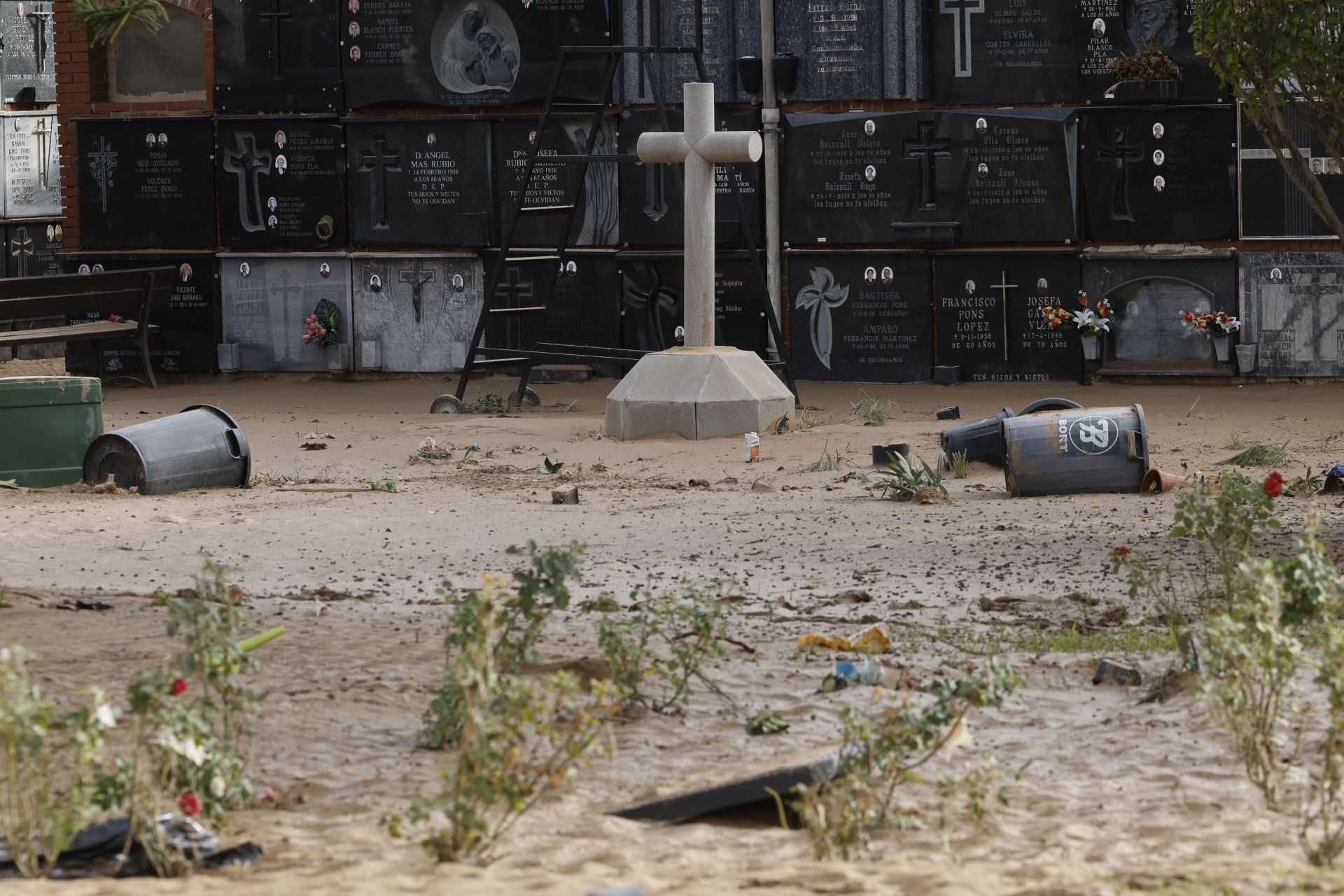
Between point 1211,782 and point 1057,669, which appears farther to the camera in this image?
point 1057,669

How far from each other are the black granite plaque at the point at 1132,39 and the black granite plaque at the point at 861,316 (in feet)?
6.31

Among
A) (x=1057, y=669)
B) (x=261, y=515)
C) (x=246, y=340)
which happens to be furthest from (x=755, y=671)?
(x=246, y=340)

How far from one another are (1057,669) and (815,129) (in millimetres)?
9246

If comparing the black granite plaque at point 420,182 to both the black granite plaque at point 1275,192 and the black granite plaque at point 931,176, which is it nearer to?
the black granite plaque at point 931,176

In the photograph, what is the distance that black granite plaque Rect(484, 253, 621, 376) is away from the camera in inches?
561

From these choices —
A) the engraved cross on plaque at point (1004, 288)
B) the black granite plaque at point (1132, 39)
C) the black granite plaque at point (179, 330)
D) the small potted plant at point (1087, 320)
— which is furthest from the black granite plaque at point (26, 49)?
the small potted plant at point (1087, 320)

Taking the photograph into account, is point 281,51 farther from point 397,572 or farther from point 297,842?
point 297,842

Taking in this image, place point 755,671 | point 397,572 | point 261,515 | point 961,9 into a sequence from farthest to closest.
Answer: point 961,9, point 261,515, point 397,572, point 755,671

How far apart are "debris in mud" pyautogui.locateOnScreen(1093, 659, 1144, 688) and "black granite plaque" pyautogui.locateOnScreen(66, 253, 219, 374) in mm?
11606

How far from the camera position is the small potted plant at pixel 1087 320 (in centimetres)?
1309

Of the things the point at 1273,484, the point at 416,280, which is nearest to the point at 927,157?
the point at 416,280

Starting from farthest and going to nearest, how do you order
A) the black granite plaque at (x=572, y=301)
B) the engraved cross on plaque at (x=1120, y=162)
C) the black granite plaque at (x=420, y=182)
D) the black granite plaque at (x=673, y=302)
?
the black granite plaque at (x=420, y=182), the black granite plaque at (x=572, y=301), the black granite plaque at (x=673, y=302), the engraved cross on plaque at (x=1120, y=162)

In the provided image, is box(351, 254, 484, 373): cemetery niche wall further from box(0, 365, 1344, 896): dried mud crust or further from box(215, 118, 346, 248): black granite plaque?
box(0, 365, 1344, 896): dried mud crust

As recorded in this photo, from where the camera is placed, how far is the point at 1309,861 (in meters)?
3.19
